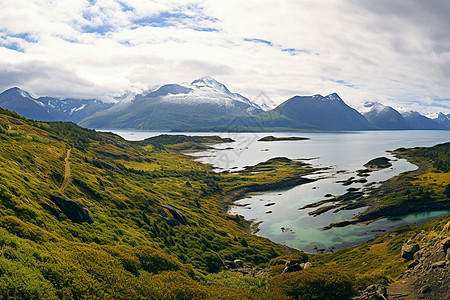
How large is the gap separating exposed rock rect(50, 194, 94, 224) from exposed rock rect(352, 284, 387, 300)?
126 ft

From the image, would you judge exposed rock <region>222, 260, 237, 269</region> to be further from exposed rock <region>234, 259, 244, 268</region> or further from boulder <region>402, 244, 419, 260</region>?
boulder <region>402, 244, 419, 260</region>

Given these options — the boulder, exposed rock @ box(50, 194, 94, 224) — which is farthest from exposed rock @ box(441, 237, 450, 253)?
exposed rock @ box(50, 194, 94, 224)

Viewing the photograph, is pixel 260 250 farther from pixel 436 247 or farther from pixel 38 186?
pixel 38 186

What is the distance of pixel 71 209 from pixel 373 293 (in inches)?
1630

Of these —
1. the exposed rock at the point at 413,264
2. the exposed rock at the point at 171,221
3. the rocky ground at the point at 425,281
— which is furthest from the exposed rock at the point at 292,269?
the exposed rock at the point at 171,221

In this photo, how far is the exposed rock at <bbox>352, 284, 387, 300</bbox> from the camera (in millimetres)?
27852

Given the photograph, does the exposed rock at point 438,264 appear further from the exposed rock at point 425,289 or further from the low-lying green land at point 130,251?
the low-lying green land at point 130,251

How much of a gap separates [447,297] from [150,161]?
17371 cm

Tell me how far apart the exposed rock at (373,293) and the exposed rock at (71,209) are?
1509 inches

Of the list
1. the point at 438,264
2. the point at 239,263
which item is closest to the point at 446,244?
the point at 438,264

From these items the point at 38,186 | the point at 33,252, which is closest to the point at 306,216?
the point at 38,186

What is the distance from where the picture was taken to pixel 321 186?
142250 mm

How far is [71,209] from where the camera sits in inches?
1719

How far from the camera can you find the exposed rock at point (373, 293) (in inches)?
1097
